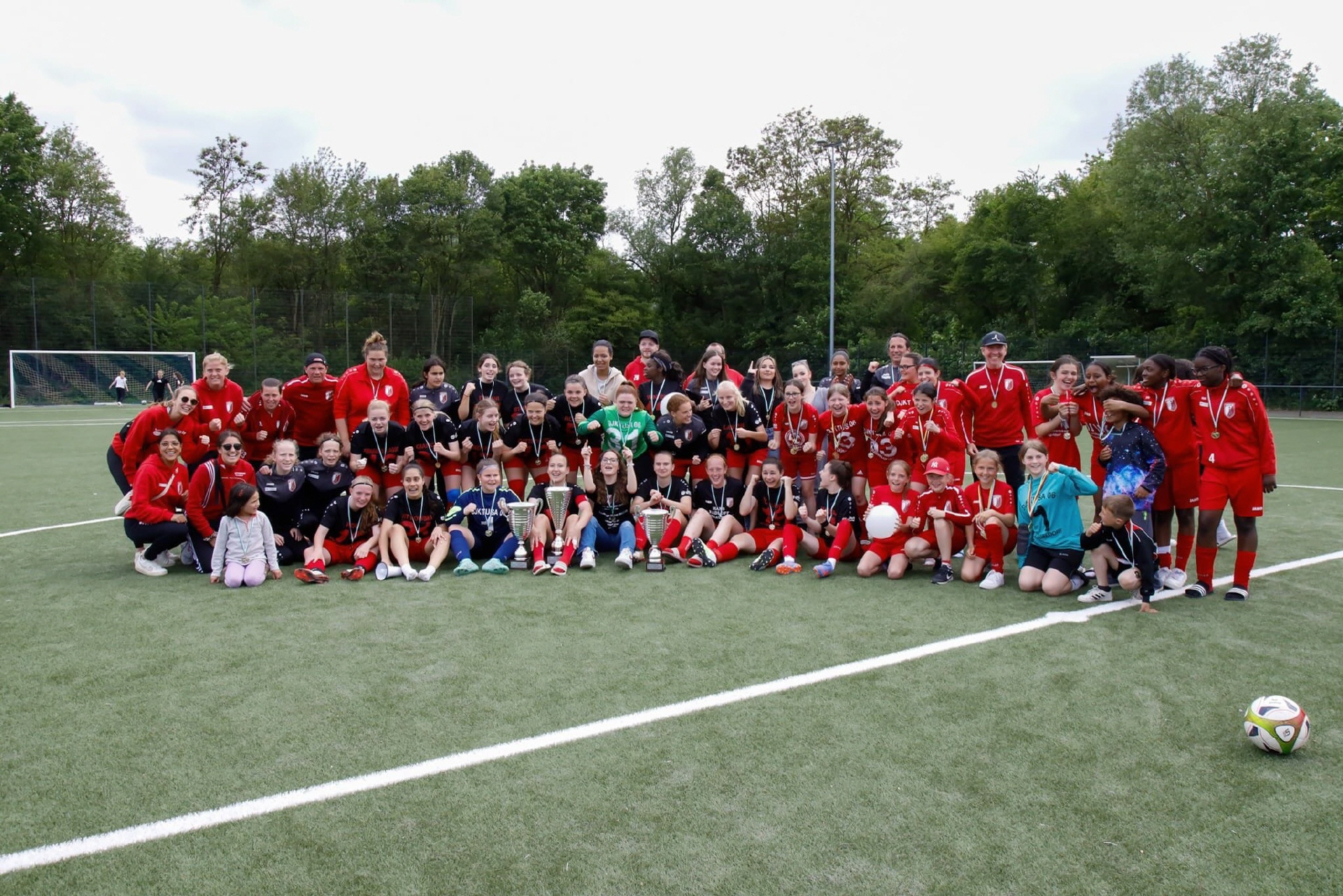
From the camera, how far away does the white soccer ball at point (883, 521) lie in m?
7.25

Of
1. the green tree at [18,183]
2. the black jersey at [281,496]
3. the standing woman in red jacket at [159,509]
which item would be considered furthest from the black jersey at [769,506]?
the green tree at [18,183]

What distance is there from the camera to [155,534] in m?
7.25

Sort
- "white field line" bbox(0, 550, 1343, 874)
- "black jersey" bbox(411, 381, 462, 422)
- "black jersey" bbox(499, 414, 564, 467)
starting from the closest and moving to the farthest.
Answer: "white field line" bbox(0, 550, 1343, 874) < "black jersey" bbox(499, 414, 564, 467) < "black jersey" bbox(411, 381, 462, 422)

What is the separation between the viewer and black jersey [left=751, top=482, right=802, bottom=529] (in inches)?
313

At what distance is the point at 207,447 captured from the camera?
26.1 feet

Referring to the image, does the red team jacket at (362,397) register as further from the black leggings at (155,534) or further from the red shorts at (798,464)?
the red shorts at (798,464)

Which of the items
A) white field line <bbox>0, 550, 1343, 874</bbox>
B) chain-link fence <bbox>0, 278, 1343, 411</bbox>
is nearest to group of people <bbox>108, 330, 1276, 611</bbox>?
white field line <bbox>0, 550, 1343, 874</bbox>

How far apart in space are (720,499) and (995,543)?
7.65ft

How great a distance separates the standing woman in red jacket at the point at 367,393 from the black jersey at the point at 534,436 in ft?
3.24

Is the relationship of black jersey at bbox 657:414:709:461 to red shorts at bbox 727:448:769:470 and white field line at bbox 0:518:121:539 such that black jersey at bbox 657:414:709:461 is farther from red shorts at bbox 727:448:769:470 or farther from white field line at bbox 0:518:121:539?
white field line at bbox 0:518:121:539

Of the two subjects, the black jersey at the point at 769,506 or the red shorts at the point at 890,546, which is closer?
the red shorts at the point at 890,546

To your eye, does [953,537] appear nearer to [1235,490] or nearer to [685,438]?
[1235,490]

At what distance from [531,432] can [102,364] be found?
98.5ft

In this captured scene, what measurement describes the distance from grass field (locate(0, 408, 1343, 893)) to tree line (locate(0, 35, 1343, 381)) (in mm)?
27507
